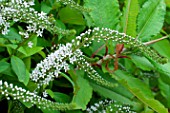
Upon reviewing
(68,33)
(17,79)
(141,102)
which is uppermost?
(68,33)

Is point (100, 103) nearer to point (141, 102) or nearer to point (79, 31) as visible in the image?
point (141, 102)

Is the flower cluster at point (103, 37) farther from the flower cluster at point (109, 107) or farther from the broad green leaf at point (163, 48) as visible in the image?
the broad green leaf at point (163, 48)

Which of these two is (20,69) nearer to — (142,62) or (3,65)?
(3,65)

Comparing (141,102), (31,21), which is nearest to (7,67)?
(31,21)

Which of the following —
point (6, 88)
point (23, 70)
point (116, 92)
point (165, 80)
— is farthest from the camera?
point (165, 80)

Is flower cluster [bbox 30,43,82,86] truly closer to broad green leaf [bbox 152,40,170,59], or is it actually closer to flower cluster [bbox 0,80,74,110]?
flower cluster [bbox 0,80,74,110]

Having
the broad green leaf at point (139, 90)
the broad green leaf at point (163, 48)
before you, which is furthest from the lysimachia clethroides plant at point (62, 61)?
the broad green leaf at point (163, 48)
